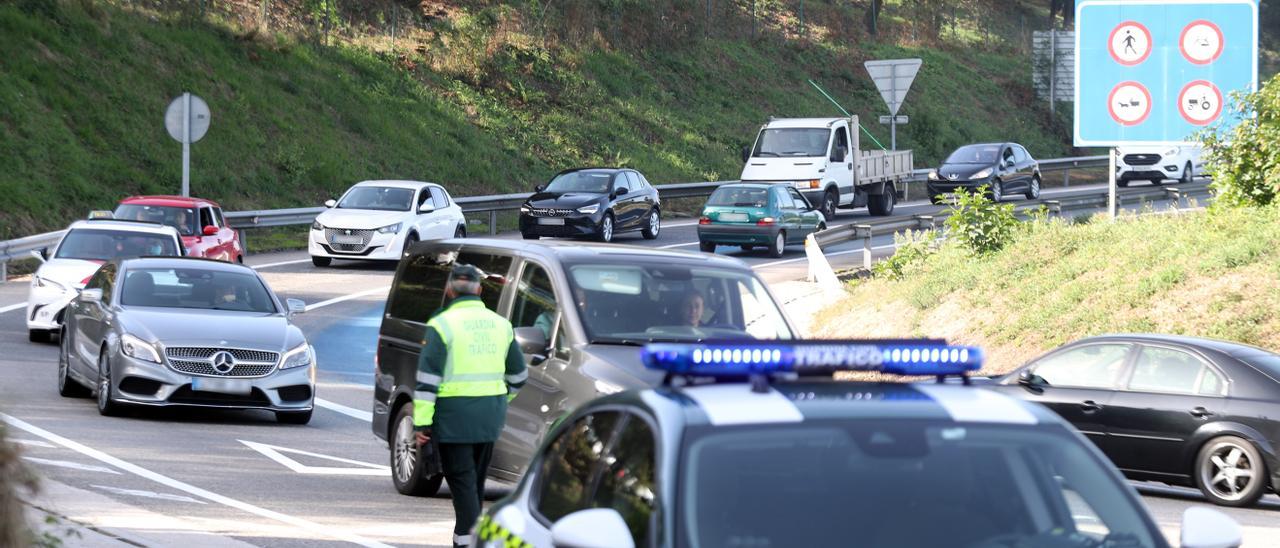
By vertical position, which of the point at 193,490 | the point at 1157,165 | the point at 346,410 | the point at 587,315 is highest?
the point at 1157,165

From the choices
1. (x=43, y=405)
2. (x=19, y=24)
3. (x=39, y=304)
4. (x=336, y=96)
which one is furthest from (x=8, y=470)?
(x=336, y=96)

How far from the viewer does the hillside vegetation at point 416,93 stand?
34312mm

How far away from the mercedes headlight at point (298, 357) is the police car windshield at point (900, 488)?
11146mm

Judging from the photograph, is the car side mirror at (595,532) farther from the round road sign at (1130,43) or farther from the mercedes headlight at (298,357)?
the round road sign at (1130,43)

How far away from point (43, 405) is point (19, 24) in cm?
2213

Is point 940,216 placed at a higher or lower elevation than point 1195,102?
lower

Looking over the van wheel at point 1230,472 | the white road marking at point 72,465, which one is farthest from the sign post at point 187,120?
the van wheel at point 1230,472

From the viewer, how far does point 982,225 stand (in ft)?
77.3

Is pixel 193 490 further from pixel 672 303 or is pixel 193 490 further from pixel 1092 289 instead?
pixel 1092 289

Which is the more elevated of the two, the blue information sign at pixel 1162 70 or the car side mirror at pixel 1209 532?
the blue information sign at pixel 1162 70

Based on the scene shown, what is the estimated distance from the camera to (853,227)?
28.5 m

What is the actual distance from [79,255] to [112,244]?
50 centimetres

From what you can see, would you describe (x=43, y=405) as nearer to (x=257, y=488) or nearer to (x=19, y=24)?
(x=257, y=488)

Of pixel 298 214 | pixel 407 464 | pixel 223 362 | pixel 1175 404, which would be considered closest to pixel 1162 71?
pixel 1175 404
